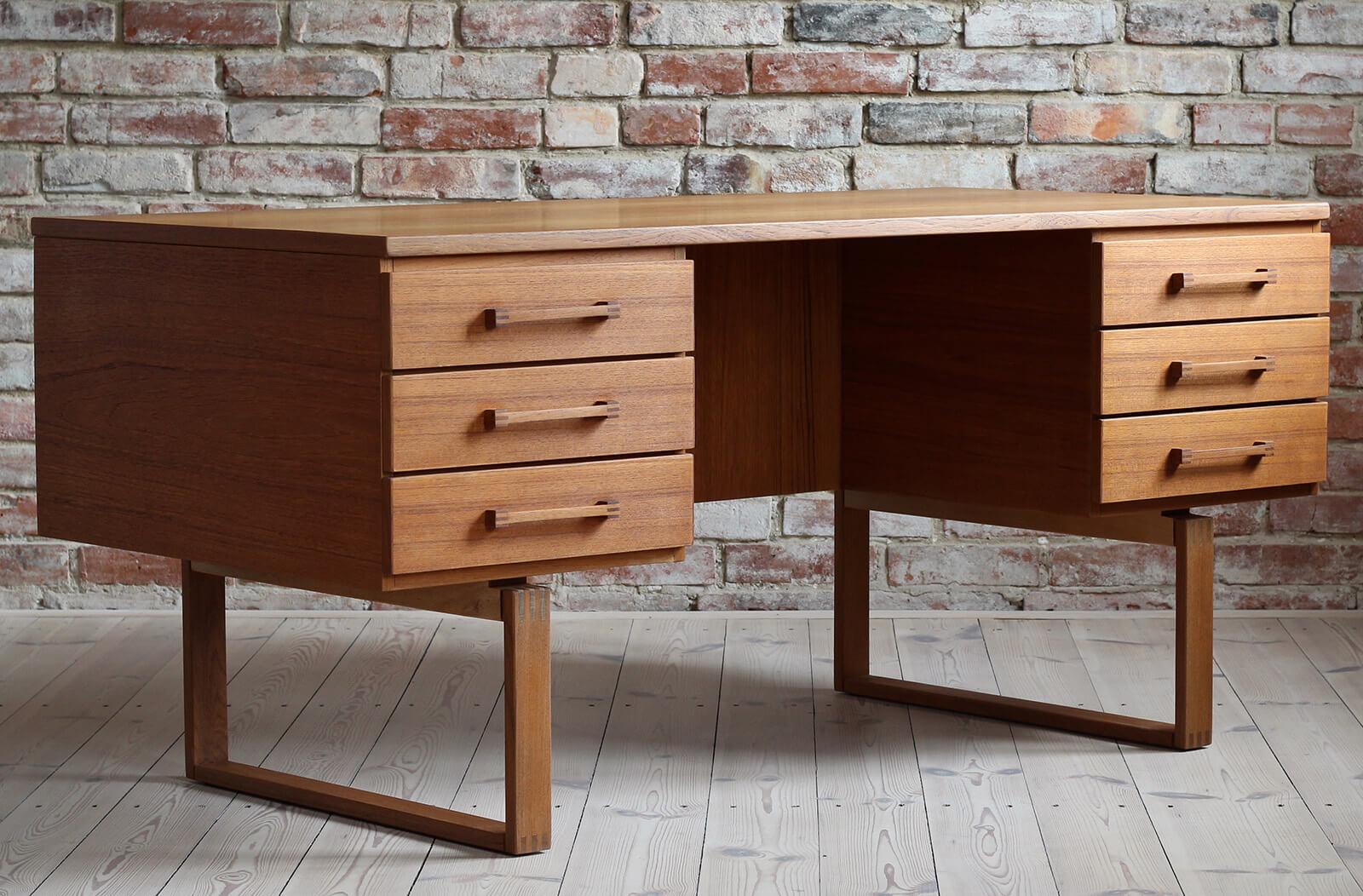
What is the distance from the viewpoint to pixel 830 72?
2988 millimetres

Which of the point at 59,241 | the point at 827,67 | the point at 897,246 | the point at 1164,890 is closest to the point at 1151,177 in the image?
the point at 827,67

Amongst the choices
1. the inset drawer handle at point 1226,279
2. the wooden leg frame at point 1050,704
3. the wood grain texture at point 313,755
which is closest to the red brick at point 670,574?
the wood grain texture at point 313,755

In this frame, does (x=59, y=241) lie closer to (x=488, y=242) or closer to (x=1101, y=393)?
(x=488, y=242)

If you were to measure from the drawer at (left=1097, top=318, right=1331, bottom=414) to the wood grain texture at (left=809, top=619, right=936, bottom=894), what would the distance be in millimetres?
499

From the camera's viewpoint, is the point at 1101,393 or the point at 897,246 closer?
the point at 1101,393

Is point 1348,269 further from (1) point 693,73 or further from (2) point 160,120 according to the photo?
(2) point 160,120

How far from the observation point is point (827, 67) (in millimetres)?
2986

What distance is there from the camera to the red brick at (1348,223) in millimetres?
2990

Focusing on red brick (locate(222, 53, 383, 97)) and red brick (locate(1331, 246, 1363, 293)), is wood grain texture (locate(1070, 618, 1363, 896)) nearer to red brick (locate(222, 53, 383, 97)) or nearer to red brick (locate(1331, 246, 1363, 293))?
red brick (locate(1331, 246, 1363, 293))

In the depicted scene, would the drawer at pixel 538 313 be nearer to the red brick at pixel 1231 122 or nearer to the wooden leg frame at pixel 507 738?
the wooden leg frame at pixel 507 738

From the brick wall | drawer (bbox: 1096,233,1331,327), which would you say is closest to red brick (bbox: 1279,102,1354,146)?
the brick wall

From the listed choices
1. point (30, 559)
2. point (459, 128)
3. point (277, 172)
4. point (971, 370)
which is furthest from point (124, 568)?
point (971, 370)

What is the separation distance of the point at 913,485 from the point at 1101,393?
0.41 m

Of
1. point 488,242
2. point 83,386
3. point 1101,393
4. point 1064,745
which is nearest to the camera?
point 488,242
